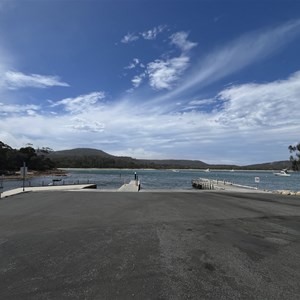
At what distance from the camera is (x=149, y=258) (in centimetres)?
641

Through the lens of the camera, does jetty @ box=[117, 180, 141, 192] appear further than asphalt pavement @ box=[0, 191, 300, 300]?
Yes

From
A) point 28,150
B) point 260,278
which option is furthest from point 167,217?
point 28,150

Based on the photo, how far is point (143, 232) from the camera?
9078 millimetres

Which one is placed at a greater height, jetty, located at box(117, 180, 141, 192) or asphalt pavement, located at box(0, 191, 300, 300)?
jetty, located at box(117, 180, 141, 192)

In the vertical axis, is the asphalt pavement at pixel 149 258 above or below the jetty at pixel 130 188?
below

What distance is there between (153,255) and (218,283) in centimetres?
185

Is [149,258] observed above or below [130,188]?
below

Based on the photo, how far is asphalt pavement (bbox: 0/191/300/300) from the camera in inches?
188

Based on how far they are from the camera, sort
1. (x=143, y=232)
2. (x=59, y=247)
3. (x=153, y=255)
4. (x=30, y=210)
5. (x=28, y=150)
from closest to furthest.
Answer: (x=153, y=255), (x=59, y=247), (x=143, y=232), (x=30, y=210), (x=28, y=150)

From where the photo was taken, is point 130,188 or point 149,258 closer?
point 149,258

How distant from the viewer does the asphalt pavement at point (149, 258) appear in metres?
4.77

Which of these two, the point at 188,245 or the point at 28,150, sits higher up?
the point at 28,150

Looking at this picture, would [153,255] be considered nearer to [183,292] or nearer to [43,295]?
[183,292]

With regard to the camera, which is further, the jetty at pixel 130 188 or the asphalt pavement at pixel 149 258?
the jetty at pixel 130 188
